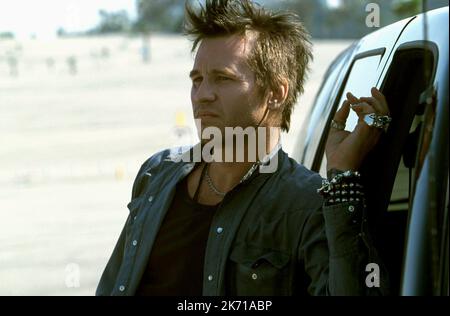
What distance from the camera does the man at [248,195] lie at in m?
2.22

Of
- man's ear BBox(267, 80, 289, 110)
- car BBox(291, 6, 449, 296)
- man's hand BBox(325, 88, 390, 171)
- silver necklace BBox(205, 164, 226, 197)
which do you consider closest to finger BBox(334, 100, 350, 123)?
man's hand BBox(325, 88, 390, 171)

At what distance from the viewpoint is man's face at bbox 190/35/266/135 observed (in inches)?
98.6

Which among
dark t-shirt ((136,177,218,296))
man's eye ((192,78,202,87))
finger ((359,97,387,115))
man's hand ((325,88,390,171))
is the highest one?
man's eye ((192,78,202,87))

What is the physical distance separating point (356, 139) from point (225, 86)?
431 mm

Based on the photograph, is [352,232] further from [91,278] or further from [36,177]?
[36,177]

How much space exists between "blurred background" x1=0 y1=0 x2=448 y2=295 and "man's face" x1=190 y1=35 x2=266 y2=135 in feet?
1.77

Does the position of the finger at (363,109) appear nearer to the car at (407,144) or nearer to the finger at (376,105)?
the finger at (376,105)

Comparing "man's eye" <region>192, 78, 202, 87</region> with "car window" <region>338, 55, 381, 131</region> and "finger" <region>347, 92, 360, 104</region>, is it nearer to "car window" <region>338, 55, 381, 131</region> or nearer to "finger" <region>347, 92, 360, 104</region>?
"finger" <region>347, 92, 360, 104</region>

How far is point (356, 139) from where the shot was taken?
229 cm

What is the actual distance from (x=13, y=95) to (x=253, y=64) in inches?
1128

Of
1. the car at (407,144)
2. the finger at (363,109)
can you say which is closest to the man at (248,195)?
the finger at (363,109)

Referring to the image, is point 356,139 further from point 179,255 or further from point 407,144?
point 179,255

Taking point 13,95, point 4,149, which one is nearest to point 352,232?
point 4,149

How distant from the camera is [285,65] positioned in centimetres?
272
